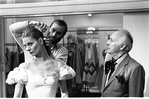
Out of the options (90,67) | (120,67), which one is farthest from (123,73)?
(90,67)

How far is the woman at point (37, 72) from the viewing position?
1.32 m

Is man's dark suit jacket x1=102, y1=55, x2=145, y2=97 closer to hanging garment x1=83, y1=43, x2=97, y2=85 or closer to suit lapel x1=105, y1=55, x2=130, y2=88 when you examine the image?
suit lapel x1=105, y1=55, x2=130, y2=88

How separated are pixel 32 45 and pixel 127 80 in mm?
647

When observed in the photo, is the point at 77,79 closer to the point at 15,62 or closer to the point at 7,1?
the point at 15,62

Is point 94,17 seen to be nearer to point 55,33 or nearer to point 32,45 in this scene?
point 55,33

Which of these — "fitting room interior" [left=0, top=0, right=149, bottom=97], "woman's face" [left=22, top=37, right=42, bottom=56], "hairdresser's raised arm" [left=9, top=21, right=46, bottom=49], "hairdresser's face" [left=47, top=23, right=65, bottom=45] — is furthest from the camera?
"fitting room interior" [left=0, top=0, right=149, bottom=97]

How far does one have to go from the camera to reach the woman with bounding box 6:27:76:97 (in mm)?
1321

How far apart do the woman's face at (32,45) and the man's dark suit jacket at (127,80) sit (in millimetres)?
525

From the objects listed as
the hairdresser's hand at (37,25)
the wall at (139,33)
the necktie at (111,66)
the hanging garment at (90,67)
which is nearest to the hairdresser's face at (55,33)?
the hairdresser's hand at (37,25)

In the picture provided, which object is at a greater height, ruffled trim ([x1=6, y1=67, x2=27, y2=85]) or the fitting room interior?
the fitting room interior

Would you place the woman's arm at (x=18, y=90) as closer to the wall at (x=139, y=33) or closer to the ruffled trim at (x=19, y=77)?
the ruffled trim at (x=19, y=77)

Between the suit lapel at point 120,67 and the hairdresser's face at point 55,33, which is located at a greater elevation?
the hairdresser's face at point 55,33

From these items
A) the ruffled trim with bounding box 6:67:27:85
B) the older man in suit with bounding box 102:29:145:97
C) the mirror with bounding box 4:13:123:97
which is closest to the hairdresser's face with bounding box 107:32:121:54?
the older man in suit with bounding box 102:29:145:97

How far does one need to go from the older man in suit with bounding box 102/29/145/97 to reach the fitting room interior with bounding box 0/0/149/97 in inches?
12.6
